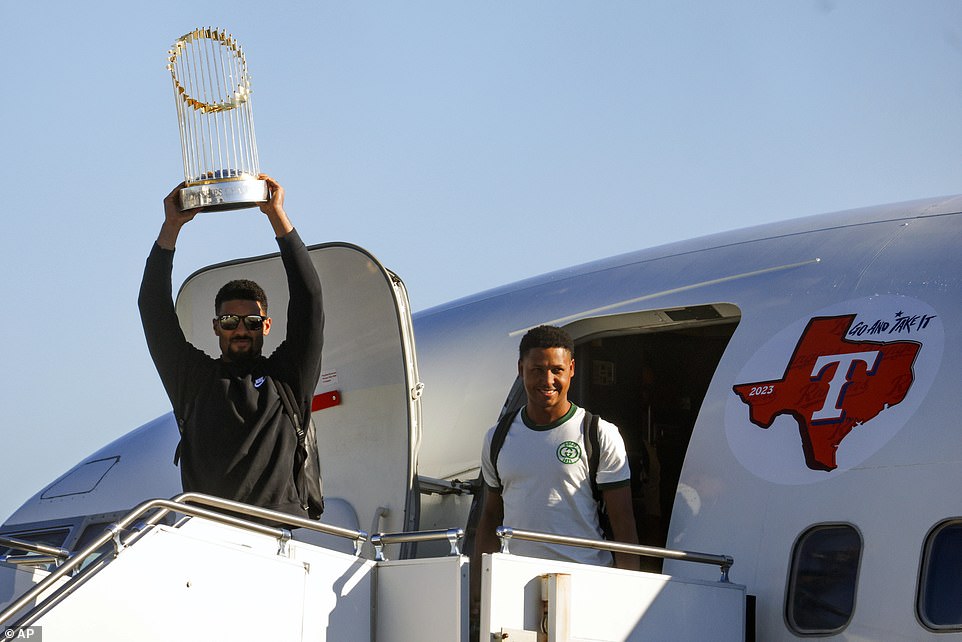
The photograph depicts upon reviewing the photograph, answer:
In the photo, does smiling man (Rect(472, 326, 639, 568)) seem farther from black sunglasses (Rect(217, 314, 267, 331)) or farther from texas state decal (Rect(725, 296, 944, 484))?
black sunglasses (Rect(217, 314, 267, 331))

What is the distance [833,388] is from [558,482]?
60.1 inches

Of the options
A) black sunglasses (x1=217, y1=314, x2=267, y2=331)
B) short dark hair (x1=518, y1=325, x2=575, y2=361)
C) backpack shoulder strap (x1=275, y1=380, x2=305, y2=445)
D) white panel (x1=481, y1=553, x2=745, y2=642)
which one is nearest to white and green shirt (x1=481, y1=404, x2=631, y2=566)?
short dark hair (x1=518, y1=325, x2=575, y2=361)

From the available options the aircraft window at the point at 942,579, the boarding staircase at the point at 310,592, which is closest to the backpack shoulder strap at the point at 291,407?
the boarding staircase at the point at 310,592

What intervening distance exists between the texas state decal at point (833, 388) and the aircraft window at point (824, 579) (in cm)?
32

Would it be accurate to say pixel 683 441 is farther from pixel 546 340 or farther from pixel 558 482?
pixel 558 482

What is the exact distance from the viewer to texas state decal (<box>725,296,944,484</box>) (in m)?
6.82

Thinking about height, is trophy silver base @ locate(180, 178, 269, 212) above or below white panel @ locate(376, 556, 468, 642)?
above

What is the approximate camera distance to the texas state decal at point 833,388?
6816 mm

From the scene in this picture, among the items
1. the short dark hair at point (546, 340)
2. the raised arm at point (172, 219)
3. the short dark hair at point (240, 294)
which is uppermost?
the raised arm at point (172, 219)

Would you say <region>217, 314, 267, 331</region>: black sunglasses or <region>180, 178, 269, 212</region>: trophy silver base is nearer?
<region>180, 178, 269, 212</region>: trophy silver base

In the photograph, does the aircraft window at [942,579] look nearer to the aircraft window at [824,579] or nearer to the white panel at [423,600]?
the aircraft window at [824,579]

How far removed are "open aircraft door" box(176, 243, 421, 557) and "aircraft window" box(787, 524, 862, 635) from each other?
2.43 metres

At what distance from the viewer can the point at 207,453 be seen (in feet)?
22.8

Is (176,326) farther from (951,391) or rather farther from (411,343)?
(951,391)
